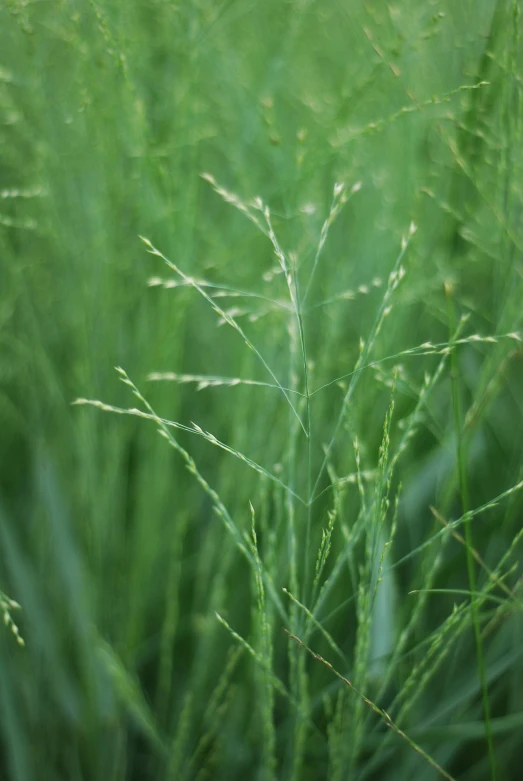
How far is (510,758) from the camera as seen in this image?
2.62 feet

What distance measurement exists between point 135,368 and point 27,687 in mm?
370

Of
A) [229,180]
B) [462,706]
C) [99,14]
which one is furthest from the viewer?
[229,180]

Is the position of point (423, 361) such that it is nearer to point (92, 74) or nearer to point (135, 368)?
point (135, 368)

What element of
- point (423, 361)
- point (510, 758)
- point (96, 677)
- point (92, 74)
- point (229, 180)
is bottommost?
point (510, 758)

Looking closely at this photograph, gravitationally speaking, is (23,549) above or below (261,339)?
below

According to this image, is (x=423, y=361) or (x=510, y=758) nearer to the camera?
(x=510, y=758)

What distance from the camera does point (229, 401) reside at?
943 millimetres

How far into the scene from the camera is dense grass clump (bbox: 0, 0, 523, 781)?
29.4 inches

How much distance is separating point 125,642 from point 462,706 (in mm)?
360

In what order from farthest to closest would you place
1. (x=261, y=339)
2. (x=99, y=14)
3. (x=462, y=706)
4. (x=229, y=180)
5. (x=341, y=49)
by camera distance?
(x=341, y=49) < (x=229, y=180) < (x=261, y=339) < (x=462, y=706) < (x=99, y=14)

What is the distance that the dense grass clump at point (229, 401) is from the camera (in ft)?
2.45

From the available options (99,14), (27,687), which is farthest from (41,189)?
(27,687)

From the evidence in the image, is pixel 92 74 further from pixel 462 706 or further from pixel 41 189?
pixel 462 706

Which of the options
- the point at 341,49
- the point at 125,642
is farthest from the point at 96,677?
the point at 341,49
